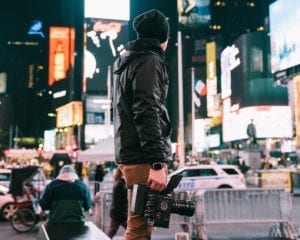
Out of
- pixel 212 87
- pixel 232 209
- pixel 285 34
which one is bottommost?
pixel 232 209

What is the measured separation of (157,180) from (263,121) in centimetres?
5230

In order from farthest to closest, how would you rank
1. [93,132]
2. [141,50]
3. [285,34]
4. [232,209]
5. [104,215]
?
[93,132], [285,34], [104,215], [232,209], [141,50]

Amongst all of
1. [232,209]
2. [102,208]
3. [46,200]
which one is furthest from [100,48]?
[46,200]

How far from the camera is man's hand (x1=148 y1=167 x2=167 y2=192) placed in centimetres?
267

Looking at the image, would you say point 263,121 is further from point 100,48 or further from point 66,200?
point 66,200

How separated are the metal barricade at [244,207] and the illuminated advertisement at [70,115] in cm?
6200

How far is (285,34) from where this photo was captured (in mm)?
29875

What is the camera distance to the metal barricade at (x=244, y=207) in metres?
10.3

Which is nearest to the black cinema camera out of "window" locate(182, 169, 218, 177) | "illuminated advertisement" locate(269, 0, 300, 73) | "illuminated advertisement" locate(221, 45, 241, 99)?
"window" locate(182, 169, 218, 177)

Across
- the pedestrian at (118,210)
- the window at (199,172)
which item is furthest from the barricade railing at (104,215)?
the window at (199,172)

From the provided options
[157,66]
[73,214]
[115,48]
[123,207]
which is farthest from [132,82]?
[115,48]

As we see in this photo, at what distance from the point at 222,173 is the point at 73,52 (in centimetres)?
6442

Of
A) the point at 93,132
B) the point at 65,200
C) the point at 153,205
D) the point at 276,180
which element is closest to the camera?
the point at 153,205

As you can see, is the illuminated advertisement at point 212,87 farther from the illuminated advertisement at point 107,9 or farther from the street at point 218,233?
the street at point 218,233
